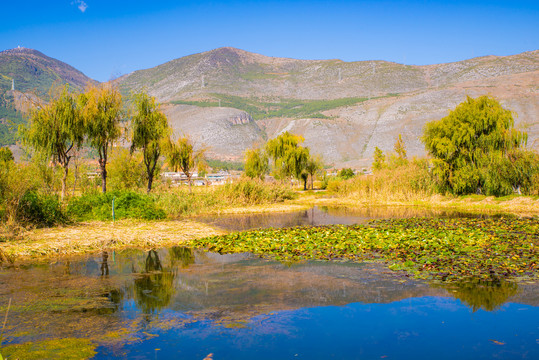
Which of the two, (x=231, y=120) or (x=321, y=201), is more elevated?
(x=231, y=120)

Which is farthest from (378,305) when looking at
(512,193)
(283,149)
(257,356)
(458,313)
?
(283,149)

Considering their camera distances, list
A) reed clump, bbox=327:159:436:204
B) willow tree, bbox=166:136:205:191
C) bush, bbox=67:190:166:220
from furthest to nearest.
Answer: willow tree, bbox=166:136:205:191
reed clump, bbox=327:159:436:204
bush, bbox=67:190:166:220

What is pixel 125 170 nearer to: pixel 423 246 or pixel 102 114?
pixel 102 114

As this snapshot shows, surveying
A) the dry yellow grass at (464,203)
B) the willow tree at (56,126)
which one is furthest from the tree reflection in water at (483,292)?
the willow tree at (56,126)

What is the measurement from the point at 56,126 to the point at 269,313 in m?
23.5

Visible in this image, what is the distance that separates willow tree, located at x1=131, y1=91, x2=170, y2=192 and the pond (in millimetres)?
21664

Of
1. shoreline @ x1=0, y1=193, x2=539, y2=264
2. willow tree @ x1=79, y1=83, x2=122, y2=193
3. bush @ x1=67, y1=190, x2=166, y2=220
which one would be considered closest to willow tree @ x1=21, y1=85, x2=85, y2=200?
willow tree @ x1=79, y1=83, x2=122, y2=193

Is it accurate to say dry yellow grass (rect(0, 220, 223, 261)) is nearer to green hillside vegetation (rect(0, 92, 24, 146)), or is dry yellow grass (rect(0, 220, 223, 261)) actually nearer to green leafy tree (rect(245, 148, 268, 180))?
green leafy tree (rect(245, 148, 268, 180))

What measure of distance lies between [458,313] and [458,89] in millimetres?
175788

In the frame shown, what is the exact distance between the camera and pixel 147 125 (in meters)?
32.0

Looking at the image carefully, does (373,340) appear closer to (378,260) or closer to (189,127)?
(378,260)

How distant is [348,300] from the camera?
8477 mm

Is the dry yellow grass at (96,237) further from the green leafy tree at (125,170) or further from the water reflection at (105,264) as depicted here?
the green leafy tree at (125,170)

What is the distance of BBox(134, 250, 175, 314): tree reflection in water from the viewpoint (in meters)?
8.23
